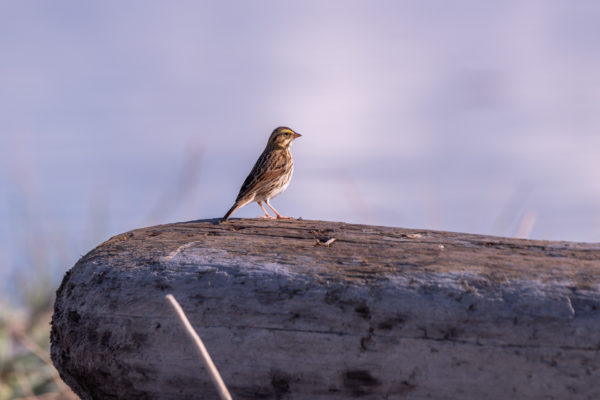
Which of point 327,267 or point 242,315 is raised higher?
point 327,267

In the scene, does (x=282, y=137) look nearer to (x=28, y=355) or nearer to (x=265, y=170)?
(x=265, y=170)

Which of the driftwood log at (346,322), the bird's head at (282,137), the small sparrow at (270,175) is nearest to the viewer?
the driftwood log at (346,322)

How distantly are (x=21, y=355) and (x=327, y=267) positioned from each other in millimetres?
6687

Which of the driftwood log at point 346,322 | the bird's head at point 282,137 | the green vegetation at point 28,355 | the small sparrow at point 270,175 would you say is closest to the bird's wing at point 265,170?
the small sparrow at point 270,175

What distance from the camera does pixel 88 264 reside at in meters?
3.55

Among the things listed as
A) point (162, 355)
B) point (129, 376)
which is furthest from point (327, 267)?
point (129, 376)

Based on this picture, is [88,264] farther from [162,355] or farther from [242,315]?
[242,315]

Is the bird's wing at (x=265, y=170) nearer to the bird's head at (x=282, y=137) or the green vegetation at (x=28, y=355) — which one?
the bird's head at (x=282, y=137)

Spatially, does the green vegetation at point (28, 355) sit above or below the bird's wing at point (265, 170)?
below

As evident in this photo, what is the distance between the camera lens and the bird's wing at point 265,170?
250 inches

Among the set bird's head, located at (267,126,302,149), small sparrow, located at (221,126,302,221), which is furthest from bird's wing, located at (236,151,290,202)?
bird's head, located at (267,126,302,149)

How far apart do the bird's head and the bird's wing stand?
1.02ft

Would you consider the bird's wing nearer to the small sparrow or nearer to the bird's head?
the small sparrow

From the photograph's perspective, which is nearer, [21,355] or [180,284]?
[180,284]
